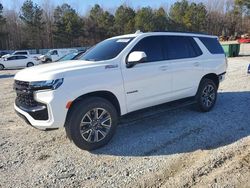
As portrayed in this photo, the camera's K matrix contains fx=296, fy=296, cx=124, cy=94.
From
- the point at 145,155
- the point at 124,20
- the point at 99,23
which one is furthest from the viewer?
the point at 99,23

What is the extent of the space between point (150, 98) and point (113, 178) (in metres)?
2.05

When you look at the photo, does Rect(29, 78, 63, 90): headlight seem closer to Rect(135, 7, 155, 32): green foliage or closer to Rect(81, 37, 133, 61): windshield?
Rect(81, 37, 133, 61): windshield

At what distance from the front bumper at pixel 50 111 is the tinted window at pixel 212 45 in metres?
4.12

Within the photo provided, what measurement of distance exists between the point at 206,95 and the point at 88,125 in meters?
3.41

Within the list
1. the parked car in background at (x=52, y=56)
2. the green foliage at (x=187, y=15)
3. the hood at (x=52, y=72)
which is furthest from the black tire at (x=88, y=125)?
the green foliage at (x=187, y=15)

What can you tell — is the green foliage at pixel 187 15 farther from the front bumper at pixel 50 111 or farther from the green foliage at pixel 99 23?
the front bumper at pixel 50 111

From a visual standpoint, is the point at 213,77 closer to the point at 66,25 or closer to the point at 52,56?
the point at 52,56

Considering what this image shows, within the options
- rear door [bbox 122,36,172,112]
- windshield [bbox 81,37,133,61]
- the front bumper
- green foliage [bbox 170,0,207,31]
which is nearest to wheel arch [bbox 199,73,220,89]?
rear door [bbox 122,36,172,112]

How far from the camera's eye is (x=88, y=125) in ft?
16.1

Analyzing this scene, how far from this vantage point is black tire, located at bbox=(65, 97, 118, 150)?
4707 millimetres

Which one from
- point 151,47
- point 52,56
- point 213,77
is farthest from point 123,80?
point 52,56

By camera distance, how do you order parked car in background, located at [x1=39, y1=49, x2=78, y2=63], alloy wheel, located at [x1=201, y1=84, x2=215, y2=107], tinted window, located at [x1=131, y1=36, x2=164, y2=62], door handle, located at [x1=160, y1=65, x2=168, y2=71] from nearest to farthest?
1. tinted window, located at [x1=131, y1=36, x2=164, y2=62]
2. door handle, located at [x1=160, y1=65, x2=168, y2=71]
3. alloy wheel, located at [x1=201, y1=84, x2=215, y2=107]
4. parked car in background, located at [x1=39, y1=49, x2=78, y2=63]

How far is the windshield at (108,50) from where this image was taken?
5422 millimetres

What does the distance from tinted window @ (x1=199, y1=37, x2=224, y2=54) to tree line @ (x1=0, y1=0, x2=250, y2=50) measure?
47767mm
